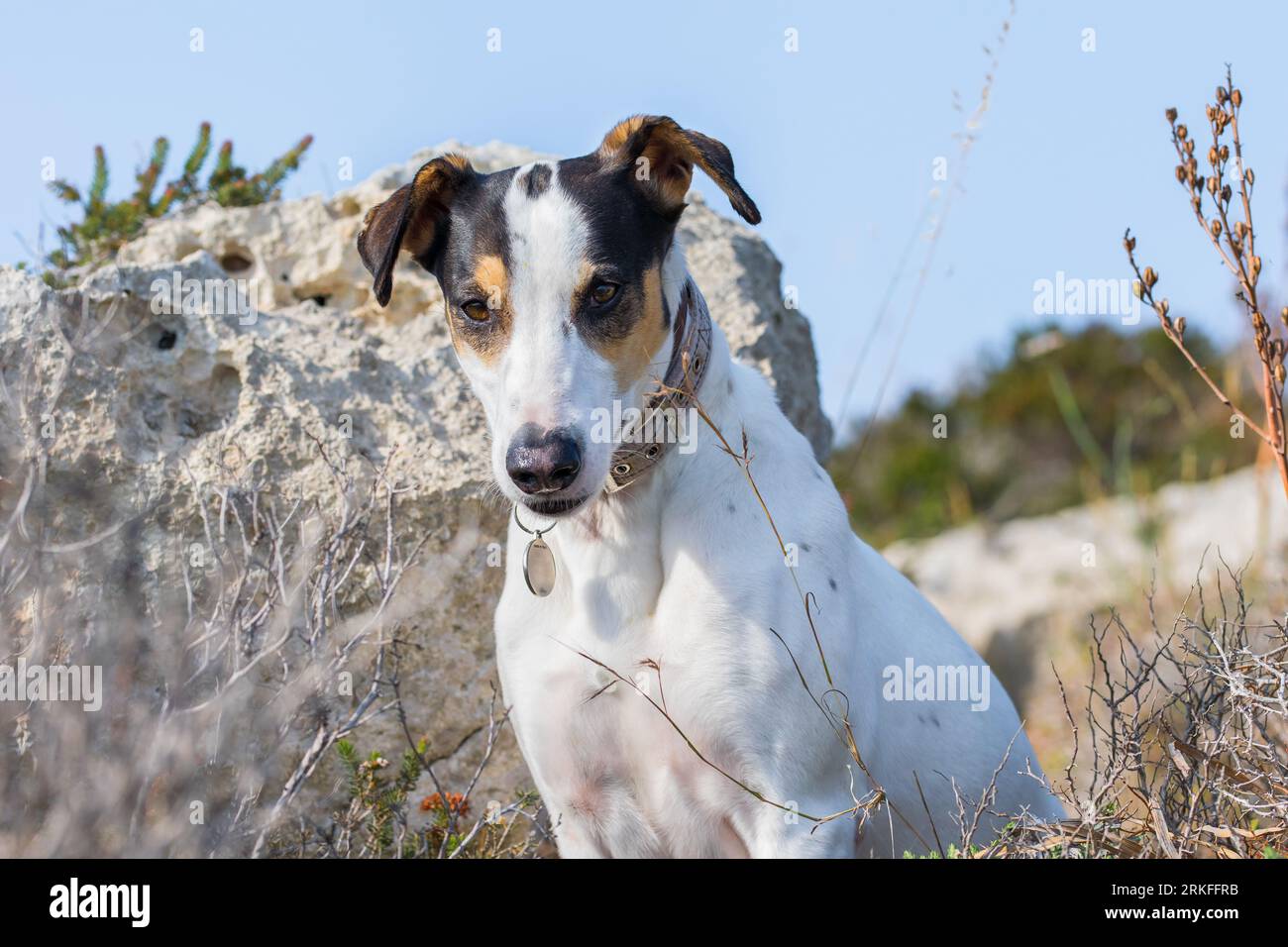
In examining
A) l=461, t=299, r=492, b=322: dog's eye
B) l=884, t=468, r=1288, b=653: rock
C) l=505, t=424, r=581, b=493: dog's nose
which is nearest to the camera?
l=505, t=424, r=581, b=493: dog's nose

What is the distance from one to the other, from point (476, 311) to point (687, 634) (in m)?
0.98

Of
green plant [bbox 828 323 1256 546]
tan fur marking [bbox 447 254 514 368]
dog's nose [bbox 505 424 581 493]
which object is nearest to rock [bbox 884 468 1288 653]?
green plant [bbox 828 323 1256 546]

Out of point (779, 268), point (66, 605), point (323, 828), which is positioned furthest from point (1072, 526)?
point (66, 605)

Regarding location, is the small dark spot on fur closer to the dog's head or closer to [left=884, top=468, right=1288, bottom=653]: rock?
the dog's head

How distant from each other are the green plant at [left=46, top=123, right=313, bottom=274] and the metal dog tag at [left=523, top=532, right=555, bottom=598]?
110 inches

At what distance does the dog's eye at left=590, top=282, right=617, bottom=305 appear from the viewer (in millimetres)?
3455

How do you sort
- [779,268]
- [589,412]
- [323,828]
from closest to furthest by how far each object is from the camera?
1. [589,412]
2. [323,828]
3. [779,268]

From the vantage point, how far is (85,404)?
4.47m

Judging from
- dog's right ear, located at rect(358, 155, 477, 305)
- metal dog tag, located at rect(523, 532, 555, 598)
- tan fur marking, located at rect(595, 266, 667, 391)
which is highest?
dog's right ear, located at rect(358, 155, 477, 305)

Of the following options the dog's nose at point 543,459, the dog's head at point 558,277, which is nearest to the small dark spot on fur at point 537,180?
the dog's head at point 558,277

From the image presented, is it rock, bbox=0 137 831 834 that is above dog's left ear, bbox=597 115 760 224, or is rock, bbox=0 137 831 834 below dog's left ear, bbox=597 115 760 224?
below

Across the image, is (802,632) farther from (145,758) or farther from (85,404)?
(85,404)

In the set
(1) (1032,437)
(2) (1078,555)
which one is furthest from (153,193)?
(1) (1032,437)
